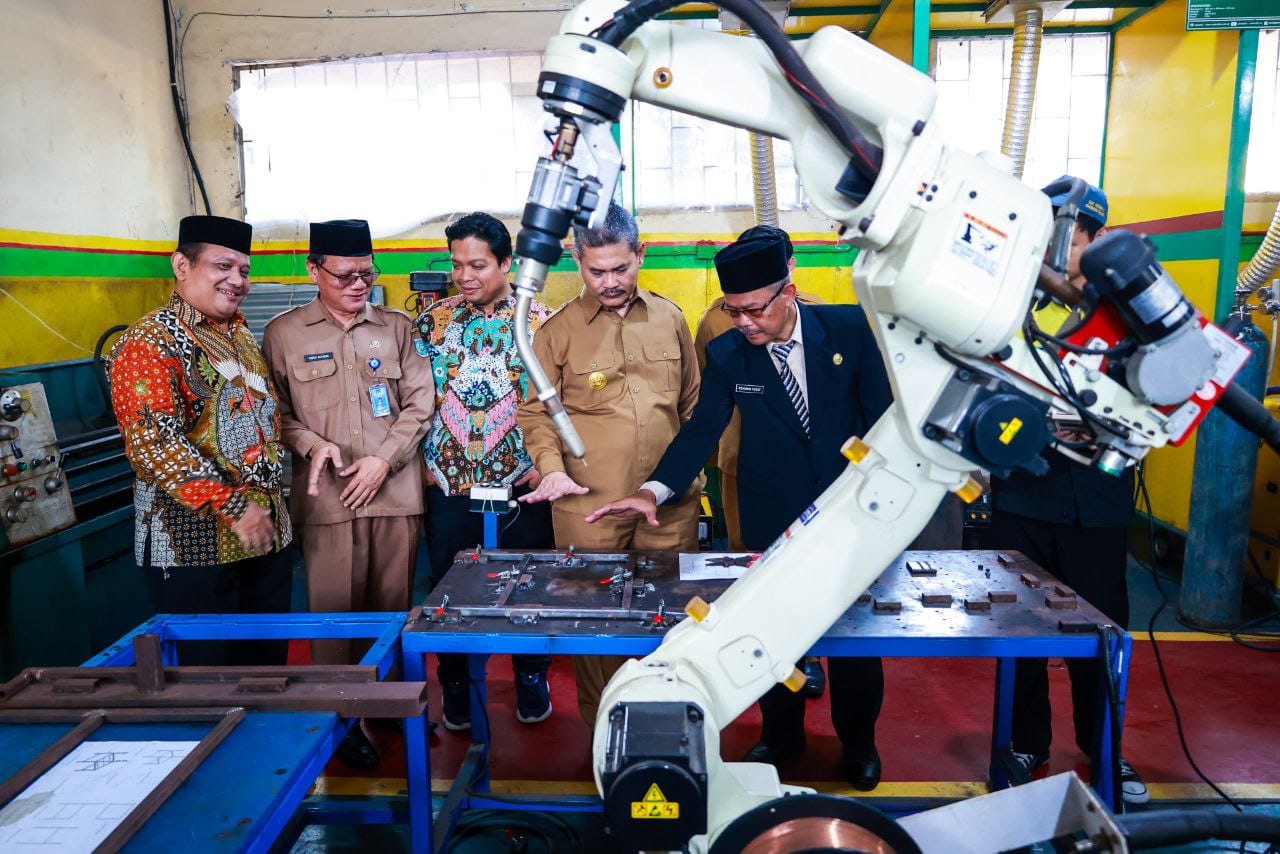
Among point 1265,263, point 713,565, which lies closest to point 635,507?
point 713,565

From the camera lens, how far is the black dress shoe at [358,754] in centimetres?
258

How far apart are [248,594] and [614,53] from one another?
2.00 meters

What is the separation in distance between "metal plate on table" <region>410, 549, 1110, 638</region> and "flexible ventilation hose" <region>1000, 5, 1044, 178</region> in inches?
96.0

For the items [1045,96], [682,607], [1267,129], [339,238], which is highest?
[1045,96]

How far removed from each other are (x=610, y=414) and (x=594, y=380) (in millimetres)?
111

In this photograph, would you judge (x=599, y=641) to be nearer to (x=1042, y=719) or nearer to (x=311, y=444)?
(x=311, y=444)

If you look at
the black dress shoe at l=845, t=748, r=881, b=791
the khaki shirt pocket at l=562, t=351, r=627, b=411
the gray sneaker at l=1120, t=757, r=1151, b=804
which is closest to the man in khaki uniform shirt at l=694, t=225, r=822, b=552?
the khaki shirt pocket at l=562, t=351, r=627, b=411

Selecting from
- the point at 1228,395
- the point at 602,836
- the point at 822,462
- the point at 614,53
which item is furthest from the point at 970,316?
the point at 602,836

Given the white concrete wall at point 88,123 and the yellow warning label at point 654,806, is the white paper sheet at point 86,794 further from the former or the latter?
the white concrete wall at point 88,123

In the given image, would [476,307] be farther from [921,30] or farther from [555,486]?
[921,30]

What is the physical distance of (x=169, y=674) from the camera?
1.58 m

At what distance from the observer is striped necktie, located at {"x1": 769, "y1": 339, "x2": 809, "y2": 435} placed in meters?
2.23

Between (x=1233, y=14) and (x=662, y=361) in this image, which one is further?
(x=1233, y=14)

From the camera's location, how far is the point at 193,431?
7.17 ft
